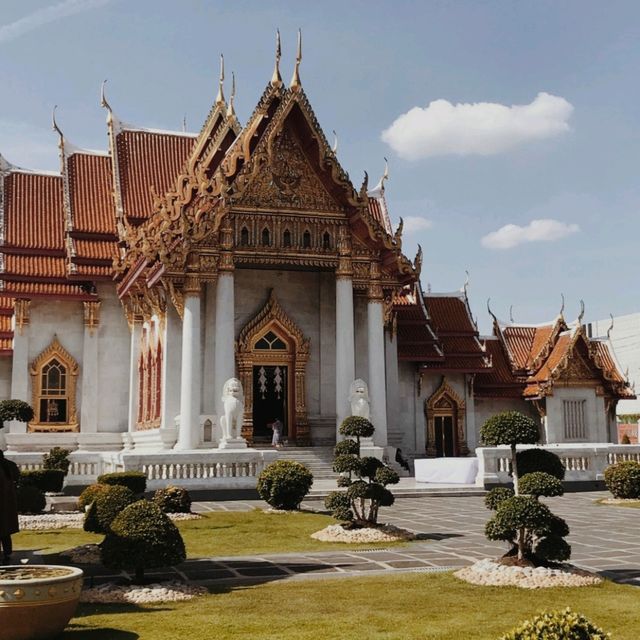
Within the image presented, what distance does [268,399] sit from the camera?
25.4 metres

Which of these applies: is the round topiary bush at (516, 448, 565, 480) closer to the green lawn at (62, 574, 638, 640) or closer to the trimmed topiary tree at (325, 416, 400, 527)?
the green lawn at (62, 574, 638, 640)

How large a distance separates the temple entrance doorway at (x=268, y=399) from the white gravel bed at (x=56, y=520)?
9161 millimetres

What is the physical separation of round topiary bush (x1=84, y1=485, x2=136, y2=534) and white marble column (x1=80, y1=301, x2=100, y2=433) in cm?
1520

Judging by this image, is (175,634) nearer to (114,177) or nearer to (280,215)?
(280,215)

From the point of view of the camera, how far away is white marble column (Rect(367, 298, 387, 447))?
2278 centimetres

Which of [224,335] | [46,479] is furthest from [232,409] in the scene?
[46,479]

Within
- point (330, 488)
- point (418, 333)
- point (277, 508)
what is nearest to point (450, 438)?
point (418, 333)

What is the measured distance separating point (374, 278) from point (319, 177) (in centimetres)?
293

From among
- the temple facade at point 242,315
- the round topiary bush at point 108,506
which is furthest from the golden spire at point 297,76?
the round topiary bush at point 108,506

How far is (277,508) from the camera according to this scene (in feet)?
52.3

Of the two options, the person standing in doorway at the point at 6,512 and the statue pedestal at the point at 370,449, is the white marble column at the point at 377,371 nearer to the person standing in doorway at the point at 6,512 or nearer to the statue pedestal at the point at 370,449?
the statue pedestal at the point at 370,449

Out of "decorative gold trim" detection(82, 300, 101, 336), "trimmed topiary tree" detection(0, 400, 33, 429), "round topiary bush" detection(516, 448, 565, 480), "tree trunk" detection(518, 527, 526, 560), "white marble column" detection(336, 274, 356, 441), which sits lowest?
"tree trunk" detection(518, 527, 526, 560)

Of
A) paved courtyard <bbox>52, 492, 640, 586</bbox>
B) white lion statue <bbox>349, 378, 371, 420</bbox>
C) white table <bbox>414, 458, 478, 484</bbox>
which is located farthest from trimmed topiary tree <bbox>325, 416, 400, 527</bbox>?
white lion statue <bbox>349, 378, 371, 420</bbox>

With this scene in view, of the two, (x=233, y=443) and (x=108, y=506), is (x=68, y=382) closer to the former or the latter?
(x=233, y=443)
